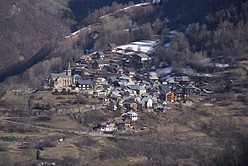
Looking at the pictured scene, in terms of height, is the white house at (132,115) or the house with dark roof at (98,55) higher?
the house with dark roof at (98,55)

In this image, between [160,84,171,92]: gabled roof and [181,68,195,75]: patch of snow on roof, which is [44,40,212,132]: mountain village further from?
[181,68,195,75]: patch of snow on roof

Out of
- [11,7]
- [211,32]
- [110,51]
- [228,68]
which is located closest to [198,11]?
[211,32]

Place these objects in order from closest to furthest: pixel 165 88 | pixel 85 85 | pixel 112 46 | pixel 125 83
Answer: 1. pixel 85 85
2. pixel 165 88
3. pixel 125 83
4. pixel 112 46

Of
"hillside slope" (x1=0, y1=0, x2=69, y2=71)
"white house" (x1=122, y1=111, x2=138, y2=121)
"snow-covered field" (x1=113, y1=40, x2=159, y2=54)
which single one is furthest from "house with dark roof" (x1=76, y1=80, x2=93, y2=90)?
"hillside slope" (x1=0, y1=0, x2=69, y2=71)

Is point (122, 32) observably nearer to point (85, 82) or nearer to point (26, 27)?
point (85, 82)

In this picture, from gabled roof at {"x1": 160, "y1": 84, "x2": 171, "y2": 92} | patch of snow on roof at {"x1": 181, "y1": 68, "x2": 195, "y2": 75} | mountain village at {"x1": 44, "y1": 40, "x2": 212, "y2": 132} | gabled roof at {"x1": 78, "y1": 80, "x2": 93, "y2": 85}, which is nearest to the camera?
mountain village at {"x1": 44, "y1": 40, "x2": 212, "y2": 132}

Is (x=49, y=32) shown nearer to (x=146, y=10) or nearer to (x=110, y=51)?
(x=146, y=10)

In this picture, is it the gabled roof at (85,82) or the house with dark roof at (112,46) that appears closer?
the gabled roof at (85,82)

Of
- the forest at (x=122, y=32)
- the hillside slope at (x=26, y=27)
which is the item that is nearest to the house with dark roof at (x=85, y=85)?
the forest at (x=122, y=32)

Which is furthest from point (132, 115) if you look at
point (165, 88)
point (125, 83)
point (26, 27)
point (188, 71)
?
point (26, 27)

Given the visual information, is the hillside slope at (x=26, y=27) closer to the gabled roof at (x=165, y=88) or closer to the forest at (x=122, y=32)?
the forest at (x=122, y=32)

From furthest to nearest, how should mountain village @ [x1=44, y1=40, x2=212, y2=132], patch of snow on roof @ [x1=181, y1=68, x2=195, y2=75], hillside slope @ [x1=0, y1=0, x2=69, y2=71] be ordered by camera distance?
hillside slope @ [x1=0, y1=0, x2=69, y2=71]
patch of snow on roof @ [x1=181, y1=68, x2=195, y2=75]
mountain village @ [x1=44, y1=40, x2=212, y2=132]
